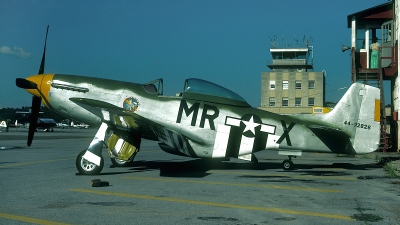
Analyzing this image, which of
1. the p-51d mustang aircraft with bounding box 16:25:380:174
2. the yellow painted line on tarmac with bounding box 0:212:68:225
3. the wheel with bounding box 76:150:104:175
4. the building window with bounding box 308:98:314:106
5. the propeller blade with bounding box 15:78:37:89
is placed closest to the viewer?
the yellow painted line on tarmac with bounding box 0:212:68:225

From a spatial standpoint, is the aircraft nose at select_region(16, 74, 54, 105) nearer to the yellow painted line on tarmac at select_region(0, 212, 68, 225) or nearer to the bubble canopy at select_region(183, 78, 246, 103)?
the bubble canopy at select_region(183, 78, 246, 103)

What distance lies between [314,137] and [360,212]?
19.2 ft

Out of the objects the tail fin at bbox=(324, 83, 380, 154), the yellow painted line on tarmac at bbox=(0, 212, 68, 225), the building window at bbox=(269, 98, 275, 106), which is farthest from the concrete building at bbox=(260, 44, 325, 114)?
the yellow painted line on tarmac at bbox=(0, 212, 68, 225)

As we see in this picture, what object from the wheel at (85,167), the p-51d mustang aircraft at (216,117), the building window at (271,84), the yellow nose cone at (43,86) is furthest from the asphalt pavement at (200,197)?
the building window at (271,84)

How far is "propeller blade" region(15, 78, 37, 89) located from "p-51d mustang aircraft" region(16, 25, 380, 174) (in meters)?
0.03

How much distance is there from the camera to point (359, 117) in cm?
1223

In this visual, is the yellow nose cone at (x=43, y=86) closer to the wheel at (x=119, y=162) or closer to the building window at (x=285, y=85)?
the wheel at (x=119, y=162)

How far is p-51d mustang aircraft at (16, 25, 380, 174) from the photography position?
11.9 meters

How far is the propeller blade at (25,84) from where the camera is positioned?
12.0 metres

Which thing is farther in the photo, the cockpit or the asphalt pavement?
the cockpit

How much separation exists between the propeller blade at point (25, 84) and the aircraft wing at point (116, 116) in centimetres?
209

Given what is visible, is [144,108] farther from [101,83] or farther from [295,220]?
[295,220]

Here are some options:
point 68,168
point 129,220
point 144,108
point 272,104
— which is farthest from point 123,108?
point 272,104

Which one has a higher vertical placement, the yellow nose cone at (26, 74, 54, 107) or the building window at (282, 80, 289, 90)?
the building window at (282, 80, 289, 90)
